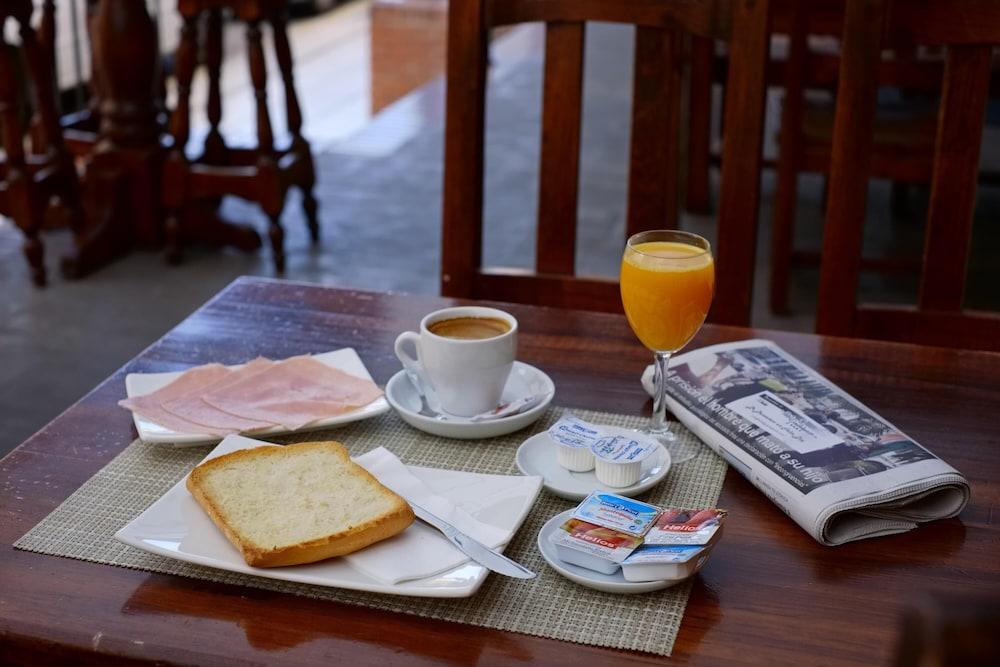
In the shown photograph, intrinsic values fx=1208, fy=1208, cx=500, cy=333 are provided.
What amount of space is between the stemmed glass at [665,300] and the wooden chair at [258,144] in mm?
2366

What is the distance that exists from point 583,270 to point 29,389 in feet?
4.99

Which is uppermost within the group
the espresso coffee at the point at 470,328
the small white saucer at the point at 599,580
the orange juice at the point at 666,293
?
the orange juice at the point at 666,293

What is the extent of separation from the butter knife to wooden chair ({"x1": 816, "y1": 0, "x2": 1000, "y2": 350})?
79 centimetres

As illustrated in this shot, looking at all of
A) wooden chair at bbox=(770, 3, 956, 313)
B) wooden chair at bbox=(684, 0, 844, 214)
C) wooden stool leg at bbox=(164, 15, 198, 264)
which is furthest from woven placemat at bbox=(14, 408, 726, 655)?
wooden stool leg at bbox=(164, 15, 198, 264)

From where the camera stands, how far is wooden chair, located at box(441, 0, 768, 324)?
150cm

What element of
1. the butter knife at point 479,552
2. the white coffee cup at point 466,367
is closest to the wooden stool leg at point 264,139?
the white coffee cup at point 466,367

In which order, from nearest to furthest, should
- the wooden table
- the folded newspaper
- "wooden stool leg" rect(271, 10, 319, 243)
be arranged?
the wooden table < the folded newspaper < "wooden stool leg" rect(271, 10, 319, 243)

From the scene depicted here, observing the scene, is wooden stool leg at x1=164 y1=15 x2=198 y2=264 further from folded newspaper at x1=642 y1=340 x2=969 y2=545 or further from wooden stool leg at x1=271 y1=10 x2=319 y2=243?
folded newspaper at x1=642 y1=340 x2=969 y2=545

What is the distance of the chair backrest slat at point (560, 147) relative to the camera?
5.11 ft

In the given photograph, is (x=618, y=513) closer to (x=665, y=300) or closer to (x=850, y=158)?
(x=665, y=300)

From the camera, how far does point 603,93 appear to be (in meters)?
5.38

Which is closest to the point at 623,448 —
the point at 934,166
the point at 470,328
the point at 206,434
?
the point at 470,328

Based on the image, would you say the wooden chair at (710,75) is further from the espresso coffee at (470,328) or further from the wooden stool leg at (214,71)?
the espresso coffee at (470,328)

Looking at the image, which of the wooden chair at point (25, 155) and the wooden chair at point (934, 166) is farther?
the wooden chair at point (25, 155)
